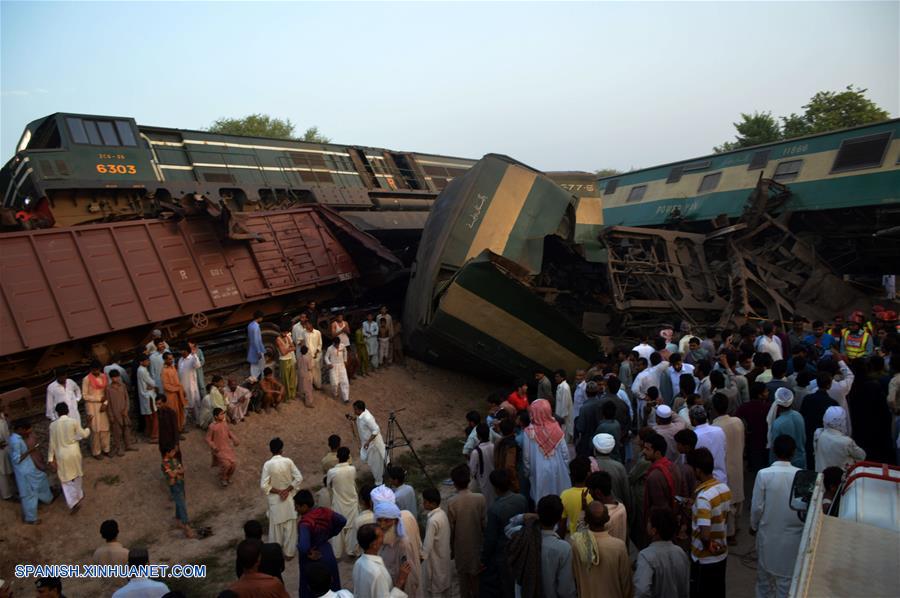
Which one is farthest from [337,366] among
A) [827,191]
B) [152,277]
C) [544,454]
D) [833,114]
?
[833,114]

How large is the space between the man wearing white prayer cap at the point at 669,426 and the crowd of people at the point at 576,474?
18 mm

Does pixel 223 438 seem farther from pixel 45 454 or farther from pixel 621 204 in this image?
pixel 621 204

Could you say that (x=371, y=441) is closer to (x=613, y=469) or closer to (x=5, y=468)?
(x=613, y=469)

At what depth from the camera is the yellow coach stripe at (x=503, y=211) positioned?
12.4m

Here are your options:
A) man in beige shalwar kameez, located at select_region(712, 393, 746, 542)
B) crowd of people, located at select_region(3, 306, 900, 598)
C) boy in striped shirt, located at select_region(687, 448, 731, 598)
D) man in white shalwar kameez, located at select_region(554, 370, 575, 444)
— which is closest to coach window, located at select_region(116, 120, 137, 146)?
crowd of people, located at select_region(3, 306, 900, 598)

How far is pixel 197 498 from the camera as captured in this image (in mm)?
8945

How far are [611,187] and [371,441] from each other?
59.3 feet

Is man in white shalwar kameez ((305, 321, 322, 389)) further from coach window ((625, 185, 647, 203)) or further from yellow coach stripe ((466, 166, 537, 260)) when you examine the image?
coach window ((625, 185, 647, 203))

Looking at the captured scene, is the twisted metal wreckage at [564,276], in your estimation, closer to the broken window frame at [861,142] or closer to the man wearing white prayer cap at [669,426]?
the broken window frame at [861,142]

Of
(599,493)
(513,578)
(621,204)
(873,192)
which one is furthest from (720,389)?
(621,204)

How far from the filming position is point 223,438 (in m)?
9.03

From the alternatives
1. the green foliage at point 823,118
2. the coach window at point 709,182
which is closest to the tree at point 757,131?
the green foliage at point 823,118

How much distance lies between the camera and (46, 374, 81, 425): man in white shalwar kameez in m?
8.66

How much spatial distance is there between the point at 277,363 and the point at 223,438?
10.9 ft
